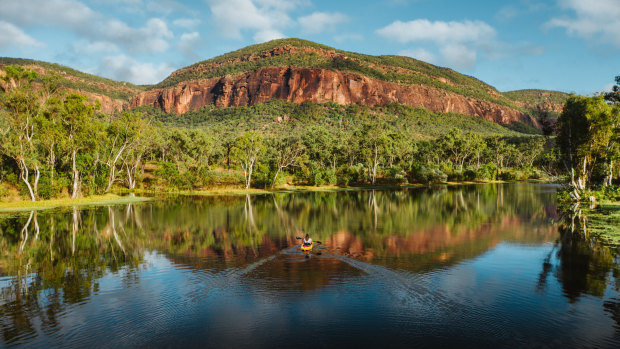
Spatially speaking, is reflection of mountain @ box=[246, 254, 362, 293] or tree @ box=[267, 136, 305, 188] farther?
tree @ box=[267, 136, 305, 188]

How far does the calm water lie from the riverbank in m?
16.7

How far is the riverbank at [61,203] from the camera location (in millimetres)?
41031

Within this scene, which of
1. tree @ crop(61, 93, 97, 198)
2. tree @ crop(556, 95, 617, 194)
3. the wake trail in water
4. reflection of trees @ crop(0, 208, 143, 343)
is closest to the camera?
reflection of trees @ crop(0, 208, 143, 343)

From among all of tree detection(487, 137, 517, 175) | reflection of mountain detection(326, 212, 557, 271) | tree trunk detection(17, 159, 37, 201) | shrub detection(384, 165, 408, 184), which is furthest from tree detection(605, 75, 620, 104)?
tree detection(487, 137, 517, 175)

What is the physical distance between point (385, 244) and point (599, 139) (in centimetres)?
2969

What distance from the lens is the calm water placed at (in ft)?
33.6

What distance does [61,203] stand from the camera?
1796 inches

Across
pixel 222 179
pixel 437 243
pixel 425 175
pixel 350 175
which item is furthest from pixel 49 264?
pixel 425 175

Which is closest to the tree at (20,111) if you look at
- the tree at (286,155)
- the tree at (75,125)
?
the tree at (75,125)

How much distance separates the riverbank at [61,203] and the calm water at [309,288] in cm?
1672

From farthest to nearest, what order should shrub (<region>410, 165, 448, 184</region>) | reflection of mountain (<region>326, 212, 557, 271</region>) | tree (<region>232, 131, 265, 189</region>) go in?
shrub (<region>410, 165, 448, 184</region>) < tree (<region>232, 131, 265, 189</region>) < reflection of mountain (<region>326, 212, 557, 271</region>)

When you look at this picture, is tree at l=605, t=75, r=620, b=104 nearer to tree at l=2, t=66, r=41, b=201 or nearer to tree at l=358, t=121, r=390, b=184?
tree at l=358, t=121, r=390, b=184

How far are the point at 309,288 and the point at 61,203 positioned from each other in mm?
43765

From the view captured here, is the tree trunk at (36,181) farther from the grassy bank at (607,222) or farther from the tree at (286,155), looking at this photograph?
the grassy bank at (607,222)
